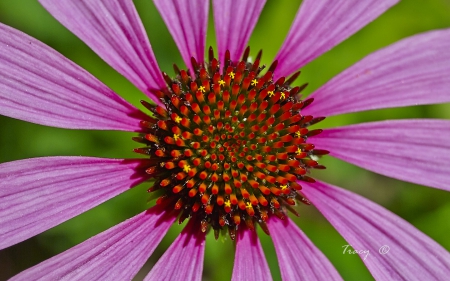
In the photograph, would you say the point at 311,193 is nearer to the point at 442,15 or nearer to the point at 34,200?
the point at 34,200


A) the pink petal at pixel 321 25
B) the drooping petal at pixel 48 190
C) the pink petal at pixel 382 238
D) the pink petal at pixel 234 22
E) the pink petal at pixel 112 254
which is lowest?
the pink petal at pixel 382 238

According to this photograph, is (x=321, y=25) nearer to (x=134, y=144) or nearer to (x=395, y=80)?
(x=395, y=80)

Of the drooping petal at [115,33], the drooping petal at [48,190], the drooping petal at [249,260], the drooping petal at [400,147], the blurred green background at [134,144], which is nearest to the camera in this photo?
the drooping petal at [48,190]

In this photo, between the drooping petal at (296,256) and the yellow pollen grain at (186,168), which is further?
the drooping petal at (296,256)

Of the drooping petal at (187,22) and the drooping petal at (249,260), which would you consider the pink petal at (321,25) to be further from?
the drooping petal at (249,260)

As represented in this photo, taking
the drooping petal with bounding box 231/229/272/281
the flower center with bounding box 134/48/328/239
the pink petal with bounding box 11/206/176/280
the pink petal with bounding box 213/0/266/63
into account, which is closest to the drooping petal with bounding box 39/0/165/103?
the flower center with bounding box 134/48/328/239

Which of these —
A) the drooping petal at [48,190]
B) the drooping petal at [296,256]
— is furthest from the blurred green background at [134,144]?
the drooping petal at [48,190]

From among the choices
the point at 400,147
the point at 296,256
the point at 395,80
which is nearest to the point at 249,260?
the point at 296,256

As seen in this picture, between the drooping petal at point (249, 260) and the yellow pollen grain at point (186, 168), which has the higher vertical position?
the yellow pollen grain at point (186, 168)

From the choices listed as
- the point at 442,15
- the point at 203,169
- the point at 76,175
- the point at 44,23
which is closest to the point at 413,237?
the point at 203,169
